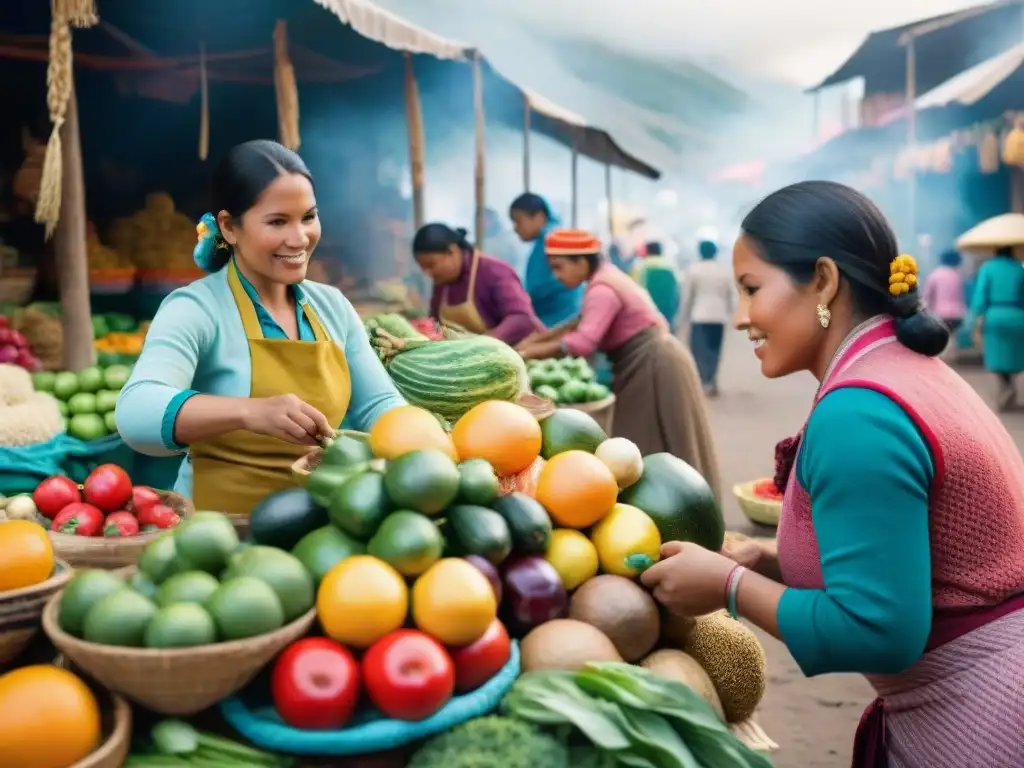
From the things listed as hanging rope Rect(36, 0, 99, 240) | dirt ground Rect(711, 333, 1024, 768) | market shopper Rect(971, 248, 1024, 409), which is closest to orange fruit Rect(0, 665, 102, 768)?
dirt ground Rect(711, 333, 1024, 768)

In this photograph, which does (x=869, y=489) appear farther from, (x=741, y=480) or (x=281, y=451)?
(x=741, y=480)

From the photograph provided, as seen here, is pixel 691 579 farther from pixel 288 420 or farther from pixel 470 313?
pixel 470 313

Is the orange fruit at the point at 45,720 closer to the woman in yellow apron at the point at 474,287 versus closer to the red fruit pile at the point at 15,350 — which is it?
the woman in yellow apron at the point at 474,287

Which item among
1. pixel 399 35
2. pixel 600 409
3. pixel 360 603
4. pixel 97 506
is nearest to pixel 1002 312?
pixel 600 409

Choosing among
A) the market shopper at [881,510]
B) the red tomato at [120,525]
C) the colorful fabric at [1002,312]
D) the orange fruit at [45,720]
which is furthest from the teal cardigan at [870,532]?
the colorful fabric at [1002,312]

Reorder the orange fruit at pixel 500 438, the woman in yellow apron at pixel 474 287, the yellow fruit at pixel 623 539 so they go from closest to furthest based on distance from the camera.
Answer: the yellow fruit at pixel 623 539, the orange fruit at pixel 500 438, the woman in yellow apron at pixel 474 287

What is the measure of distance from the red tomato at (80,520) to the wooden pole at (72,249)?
10.4 feet

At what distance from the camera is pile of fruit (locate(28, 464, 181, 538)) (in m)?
2.38

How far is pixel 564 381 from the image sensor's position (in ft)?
18.1

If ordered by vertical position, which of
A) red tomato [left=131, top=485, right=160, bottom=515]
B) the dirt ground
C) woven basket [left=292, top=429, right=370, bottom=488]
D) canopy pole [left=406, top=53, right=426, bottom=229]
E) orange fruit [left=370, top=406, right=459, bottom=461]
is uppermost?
canopy pole [left=406, top=53, right=426, bottom=229]

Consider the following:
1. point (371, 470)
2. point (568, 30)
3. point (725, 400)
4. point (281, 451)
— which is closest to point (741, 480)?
point (725, 400)

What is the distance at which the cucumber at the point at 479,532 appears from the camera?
1633mm

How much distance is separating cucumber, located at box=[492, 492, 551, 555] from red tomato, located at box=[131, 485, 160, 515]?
1129mm

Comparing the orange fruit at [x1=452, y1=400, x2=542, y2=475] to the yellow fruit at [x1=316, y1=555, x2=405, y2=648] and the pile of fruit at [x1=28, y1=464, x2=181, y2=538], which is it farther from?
the pile of fruit at [x1=28, y1=464, x2=181, y2=538]
